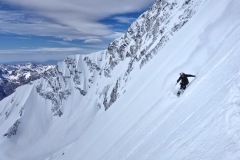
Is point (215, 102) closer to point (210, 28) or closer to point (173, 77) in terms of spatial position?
point (173, 77)

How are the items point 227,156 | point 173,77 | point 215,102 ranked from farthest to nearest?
point 173,77 < point 215,102 < point 227,156

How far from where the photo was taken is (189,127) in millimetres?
11000

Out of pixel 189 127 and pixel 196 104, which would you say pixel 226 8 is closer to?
pixel 196 104

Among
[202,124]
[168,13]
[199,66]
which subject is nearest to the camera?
[202,124]

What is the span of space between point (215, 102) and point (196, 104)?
253cm

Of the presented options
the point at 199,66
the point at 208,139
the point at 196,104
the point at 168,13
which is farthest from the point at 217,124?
the point at 168,13

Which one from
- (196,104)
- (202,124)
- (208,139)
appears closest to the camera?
(208,139)

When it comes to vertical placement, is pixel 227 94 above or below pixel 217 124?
above

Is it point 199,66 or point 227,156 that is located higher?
point 199,66

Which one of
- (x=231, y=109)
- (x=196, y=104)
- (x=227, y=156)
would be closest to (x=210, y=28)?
(x=196, y=104)

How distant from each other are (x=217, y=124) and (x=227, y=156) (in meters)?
1.92

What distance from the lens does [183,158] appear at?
879 centimetres

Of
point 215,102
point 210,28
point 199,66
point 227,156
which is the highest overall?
point 210,28

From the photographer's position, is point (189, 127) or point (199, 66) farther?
point (199, 66)
